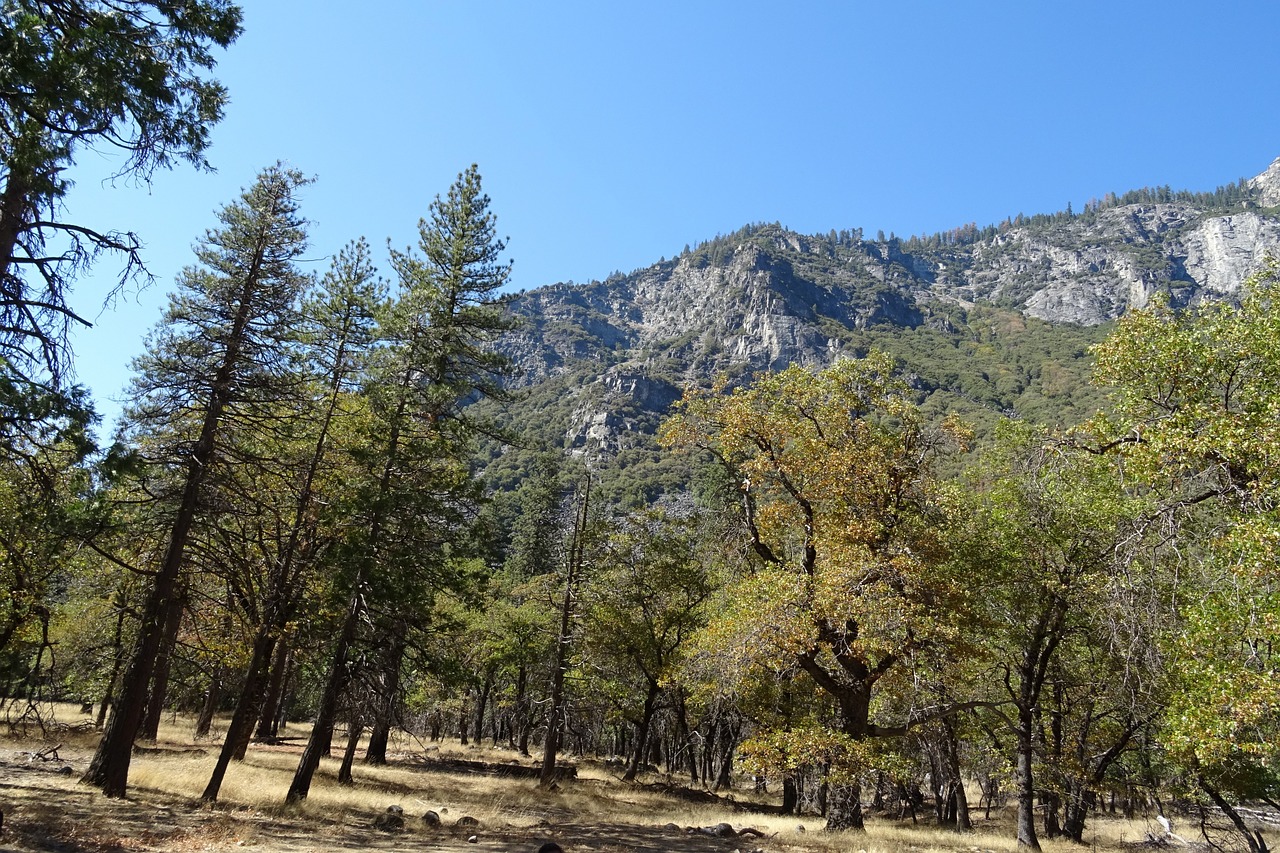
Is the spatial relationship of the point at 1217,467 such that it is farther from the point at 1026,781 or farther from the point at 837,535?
the point at 1026,781

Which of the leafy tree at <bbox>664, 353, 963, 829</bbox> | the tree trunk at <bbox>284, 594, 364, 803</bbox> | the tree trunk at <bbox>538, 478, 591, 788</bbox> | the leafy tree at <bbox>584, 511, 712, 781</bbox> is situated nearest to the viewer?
the leafy tree at <bbox>664, 353, 963, 829</bbox>

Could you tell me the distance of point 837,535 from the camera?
14766 millimetres

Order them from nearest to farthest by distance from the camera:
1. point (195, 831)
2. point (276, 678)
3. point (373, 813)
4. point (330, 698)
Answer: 1. point (195, 831)
2. point (373, 813)
3. point (330, 698)
4. point (276, 678)

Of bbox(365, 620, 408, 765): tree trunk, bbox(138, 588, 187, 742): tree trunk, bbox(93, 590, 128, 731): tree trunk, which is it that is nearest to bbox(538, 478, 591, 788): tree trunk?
bbox(365, 620, 408, 765): tree trunk

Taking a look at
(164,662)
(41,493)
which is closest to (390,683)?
(164,662)

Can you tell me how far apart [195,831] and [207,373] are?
28.4 feet

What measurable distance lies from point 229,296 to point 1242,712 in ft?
61.8

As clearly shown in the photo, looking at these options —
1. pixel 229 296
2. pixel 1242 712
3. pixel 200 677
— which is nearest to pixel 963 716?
pixel 1242 712

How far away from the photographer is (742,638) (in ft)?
45.6

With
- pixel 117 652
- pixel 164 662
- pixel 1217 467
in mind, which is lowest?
pixel 164 662

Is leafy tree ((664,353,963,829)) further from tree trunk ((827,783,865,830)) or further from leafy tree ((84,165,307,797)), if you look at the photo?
leafy tree ((84,165,307,797))

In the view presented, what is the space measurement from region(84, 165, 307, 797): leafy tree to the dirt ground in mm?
1147

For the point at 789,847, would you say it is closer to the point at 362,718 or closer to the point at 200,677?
the point at 362,718

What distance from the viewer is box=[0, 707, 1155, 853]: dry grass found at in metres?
10.8
